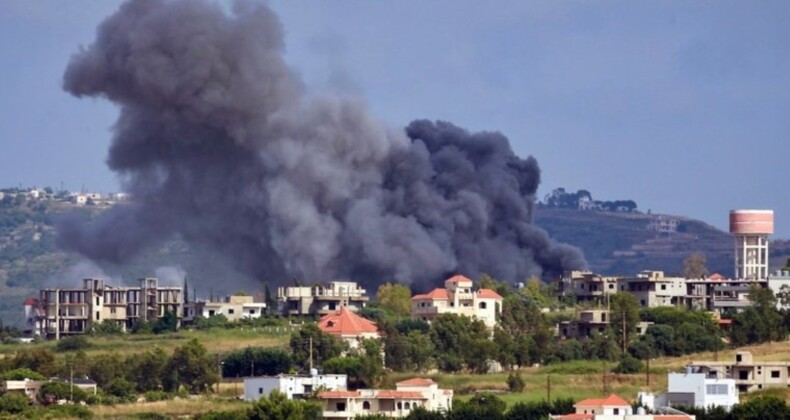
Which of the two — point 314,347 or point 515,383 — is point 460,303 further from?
point 515,383

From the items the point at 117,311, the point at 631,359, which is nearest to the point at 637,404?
the point at 631,359

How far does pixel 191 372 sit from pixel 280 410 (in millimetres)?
9673

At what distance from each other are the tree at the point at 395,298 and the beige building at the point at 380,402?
2129 cm

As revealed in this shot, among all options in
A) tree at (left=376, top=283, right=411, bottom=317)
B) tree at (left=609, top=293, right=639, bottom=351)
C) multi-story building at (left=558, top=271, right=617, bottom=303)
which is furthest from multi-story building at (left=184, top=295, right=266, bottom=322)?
tree at (left=609, top=293, right=639, bottom=351)

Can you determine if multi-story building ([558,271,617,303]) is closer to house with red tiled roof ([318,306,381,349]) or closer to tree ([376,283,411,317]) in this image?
tree ([376,283,411,317])

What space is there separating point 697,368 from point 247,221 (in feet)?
110

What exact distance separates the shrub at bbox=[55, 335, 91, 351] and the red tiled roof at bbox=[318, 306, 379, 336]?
822cm

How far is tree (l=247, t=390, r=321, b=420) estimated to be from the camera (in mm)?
61812

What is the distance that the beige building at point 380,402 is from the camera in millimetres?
65625

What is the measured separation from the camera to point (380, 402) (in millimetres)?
66188

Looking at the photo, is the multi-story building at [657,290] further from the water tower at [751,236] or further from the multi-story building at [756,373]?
the multi-story building at [756,373]

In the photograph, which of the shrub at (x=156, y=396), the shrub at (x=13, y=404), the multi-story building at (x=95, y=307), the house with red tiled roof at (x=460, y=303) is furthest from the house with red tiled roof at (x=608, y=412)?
the multi-story building at (x=95, y=307)

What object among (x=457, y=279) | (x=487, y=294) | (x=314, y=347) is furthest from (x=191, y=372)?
(x=457, y=279)

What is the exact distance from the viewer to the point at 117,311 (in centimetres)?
9012
